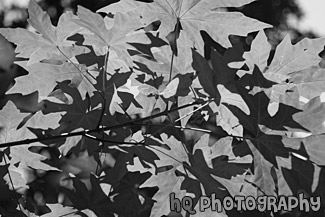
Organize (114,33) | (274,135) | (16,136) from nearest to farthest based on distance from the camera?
(274,135)
(114,33)
(16,136)

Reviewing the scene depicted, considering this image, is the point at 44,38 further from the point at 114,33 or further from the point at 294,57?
the point at 294,57

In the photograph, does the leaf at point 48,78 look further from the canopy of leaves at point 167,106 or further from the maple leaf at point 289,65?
the maple leaf at point 289,65

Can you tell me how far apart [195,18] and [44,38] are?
0.88 feet

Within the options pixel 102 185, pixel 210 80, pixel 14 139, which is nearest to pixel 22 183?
pixel 14 139

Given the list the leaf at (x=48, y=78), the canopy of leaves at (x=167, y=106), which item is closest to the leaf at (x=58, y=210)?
the canopy of leaves at (x=167, y=106)

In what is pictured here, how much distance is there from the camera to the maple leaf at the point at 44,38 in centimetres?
90

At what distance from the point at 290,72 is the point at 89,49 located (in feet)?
1.15

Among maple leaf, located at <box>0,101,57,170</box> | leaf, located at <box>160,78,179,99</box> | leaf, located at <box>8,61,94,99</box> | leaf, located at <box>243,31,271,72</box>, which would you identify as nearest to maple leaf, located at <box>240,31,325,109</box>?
leaf, located at <box>243,31,271,72</box>

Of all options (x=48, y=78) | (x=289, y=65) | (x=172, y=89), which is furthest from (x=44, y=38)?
(x=289, y=65)

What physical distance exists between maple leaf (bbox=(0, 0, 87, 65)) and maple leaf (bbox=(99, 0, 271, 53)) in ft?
0.36

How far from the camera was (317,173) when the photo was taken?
29.3 inches

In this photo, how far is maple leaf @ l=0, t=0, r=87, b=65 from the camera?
2.96 ft

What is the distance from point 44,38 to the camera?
93 centimetres

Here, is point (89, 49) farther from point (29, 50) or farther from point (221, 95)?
point (221, 95)
